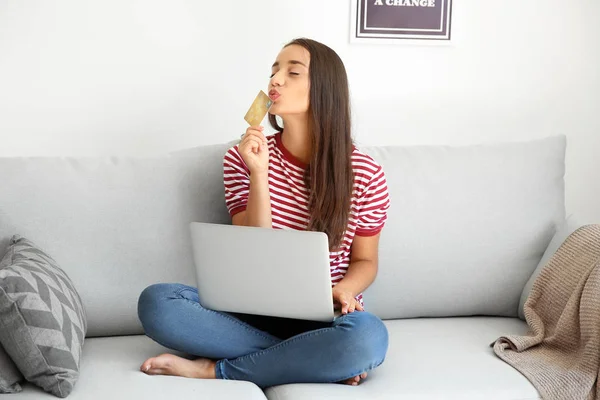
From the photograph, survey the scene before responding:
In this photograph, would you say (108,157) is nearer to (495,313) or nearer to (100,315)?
(100,315)

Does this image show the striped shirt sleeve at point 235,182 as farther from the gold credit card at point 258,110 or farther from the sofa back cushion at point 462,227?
the sofa back cushion at point 462,227

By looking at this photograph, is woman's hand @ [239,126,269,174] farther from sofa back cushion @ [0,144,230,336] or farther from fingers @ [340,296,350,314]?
fingers @ [340,296,350,314]

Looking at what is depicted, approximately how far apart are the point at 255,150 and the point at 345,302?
0.40 meters

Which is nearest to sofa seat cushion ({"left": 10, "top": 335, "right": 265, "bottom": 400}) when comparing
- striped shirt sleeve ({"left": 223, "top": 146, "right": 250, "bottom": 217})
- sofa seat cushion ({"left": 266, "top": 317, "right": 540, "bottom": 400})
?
sofa seat cushion ({"left": 266, "top": 317, "right": 540, "bottom": 400})

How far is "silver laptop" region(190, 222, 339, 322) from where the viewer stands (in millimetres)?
1728

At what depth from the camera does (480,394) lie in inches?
70.2

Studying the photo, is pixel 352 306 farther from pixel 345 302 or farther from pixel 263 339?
pixel 263 339

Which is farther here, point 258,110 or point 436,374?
point 258,110

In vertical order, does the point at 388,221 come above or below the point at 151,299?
above

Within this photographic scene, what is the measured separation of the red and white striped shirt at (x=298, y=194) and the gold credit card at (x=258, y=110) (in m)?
0.14

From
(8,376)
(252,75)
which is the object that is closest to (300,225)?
(252,75)

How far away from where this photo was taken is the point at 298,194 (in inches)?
82.7

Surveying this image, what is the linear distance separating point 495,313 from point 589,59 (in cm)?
101

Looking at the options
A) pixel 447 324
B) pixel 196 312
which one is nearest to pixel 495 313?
pixel 447 324
